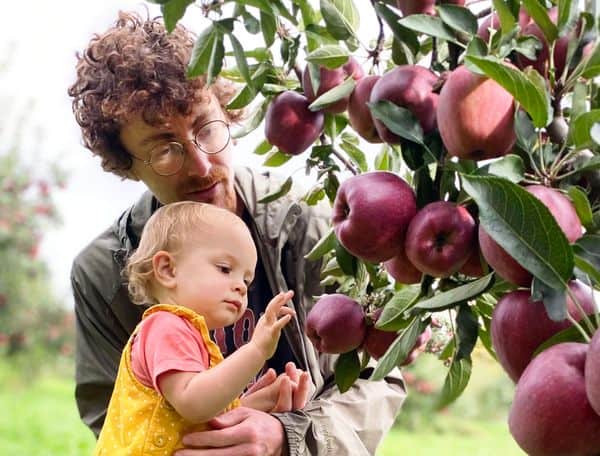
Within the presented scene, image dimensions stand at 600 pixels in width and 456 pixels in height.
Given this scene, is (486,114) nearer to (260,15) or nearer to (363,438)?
(260,15)

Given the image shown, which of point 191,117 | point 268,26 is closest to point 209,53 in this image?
point 268,26

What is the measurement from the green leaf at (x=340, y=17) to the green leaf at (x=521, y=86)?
302 millimetres

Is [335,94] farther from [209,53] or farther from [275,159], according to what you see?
[275,159]

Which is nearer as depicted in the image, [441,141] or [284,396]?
[441,141]

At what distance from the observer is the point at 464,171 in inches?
27.8

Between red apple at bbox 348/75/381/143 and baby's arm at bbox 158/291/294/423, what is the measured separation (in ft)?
0.70

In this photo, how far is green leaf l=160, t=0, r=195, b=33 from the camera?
0.74 metres

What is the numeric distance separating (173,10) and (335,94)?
191 mm

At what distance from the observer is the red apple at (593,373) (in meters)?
0.49

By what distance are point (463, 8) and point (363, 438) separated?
89 cm

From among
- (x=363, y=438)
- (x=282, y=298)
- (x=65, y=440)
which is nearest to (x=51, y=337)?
(x=65, y=440)

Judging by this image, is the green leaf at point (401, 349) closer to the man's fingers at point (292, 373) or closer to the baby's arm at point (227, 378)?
the baby's arm at point (227, 378)

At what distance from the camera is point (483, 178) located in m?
0.55

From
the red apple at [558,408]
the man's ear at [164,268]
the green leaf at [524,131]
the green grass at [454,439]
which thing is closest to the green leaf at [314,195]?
the man's ear at [164,268]
